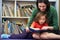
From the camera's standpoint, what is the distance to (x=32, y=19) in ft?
2.39

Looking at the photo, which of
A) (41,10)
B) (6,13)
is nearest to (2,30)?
(6,13)

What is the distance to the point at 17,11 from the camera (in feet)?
2.42

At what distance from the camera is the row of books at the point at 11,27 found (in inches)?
28.3

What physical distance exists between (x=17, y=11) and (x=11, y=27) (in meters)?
0.09

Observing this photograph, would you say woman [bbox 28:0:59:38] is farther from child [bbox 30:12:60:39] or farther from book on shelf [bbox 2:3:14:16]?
book on shelf [bbox 2:3:14:16]

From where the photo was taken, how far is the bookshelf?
2.37ft

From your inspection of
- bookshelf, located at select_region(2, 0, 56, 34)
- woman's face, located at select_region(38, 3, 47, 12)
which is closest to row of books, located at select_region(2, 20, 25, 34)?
bookshelf, located at select_region(2, 0, 56, 34)

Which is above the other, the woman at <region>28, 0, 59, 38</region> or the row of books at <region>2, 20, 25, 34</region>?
the woman at <region>28, 0, 59, 38</region>

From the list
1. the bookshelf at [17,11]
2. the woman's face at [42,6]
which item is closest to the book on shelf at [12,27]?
the bookshelf at [17,11]

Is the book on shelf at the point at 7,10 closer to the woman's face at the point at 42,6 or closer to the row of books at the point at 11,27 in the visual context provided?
the row of books at the point at 11,27

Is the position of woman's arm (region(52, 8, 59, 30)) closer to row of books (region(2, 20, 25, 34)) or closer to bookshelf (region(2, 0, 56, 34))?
bookshelf (region(2, 0, 56, 34))

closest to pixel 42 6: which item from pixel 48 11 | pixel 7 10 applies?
pixel 48 11

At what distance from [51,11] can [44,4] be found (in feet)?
0.18

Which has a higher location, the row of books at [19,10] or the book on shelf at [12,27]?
the row of books at [19,10]
